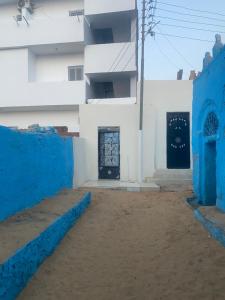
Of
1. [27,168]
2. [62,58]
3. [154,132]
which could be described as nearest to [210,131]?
[27,168]

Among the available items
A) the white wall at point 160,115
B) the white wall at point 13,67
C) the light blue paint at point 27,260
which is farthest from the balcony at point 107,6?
the light blue paint at point 27,260

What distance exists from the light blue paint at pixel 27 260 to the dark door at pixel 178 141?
7873 millimetres

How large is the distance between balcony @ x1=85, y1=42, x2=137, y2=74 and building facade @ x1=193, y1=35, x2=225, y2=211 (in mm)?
7880

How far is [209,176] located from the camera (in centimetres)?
855

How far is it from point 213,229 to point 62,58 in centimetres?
1531

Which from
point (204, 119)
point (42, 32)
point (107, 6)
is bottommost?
point (204, 119)

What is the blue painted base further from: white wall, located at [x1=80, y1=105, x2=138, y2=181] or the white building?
white wall, located at [x1=80, y1=105, x2=138, y2=181]

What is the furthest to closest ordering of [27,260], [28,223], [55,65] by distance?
[55,65], [28,223], [27,260]

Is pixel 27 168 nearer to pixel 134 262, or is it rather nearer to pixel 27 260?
pixel 27 260

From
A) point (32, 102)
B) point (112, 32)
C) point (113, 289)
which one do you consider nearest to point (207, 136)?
point (113, 289)

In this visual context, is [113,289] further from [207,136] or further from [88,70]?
[88,70]

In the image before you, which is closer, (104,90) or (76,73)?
(76,73)

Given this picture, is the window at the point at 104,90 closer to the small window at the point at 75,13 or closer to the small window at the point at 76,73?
the small window at the point at 76,73

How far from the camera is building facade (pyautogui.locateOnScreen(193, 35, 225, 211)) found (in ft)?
22.4
